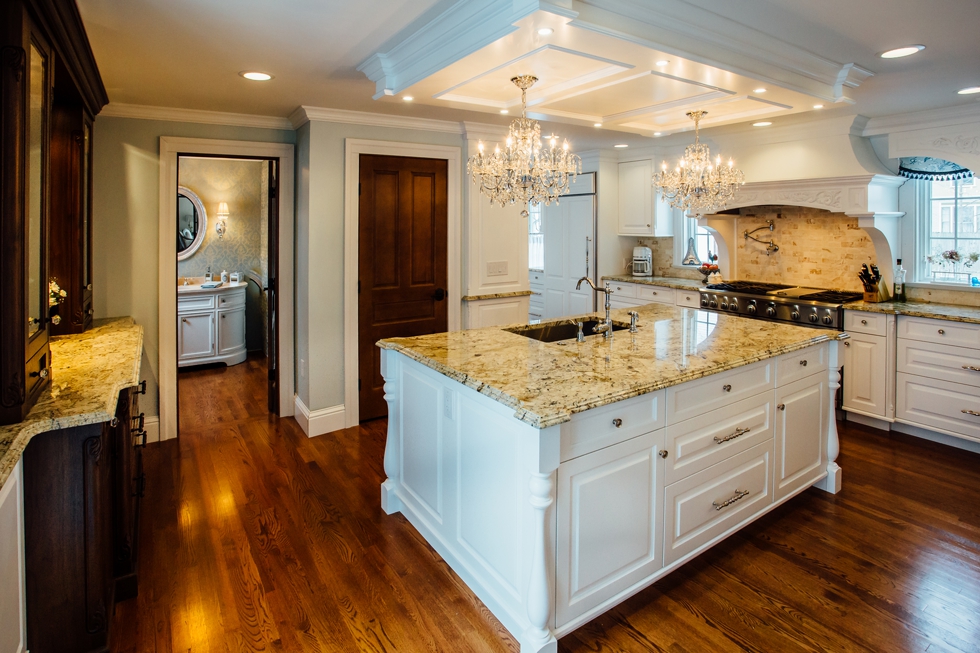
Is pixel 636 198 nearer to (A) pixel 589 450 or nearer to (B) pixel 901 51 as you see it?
(B) pixel 901 51

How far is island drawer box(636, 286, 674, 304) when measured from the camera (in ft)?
19.0

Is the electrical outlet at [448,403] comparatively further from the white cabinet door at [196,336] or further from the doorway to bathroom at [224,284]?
the white cabinet door at [196,336]

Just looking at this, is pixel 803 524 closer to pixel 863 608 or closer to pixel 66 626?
pixel 863 608

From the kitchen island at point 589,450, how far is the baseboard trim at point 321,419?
145 cm

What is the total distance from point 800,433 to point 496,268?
2.78 m

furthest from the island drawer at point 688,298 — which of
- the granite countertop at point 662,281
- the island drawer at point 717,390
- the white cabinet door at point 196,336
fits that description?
the white cabinet door at point 196,336

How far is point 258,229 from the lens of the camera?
7.09 m

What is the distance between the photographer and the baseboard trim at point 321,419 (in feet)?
14.2

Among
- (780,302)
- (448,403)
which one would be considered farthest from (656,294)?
(448,403)

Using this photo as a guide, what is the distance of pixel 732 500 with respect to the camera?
8.71 ft

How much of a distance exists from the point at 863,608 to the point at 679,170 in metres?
2.64

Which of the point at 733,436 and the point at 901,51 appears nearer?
the point at 733,436

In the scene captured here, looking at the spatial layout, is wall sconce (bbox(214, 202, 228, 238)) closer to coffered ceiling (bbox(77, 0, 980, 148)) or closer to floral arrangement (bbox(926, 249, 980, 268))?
coffered ceiling (bbox(77, 0, 980, 148))

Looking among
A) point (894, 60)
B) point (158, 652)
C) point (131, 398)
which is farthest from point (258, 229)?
point (894, 60)
